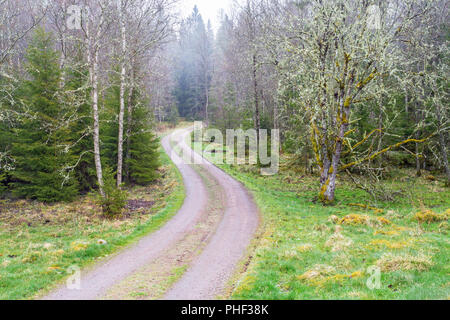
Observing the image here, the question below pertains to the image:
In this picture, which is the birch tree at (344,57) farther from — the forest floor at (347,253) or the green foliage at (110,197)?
the green foliage at (110,197)

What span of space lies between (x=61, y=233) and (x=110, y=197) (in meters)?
2.67

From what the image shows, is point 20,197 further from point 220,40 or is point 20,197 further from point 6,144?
point 220,40

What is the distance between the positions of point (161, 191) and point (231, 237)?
11.7 metres

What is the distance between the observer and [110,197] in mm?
15148

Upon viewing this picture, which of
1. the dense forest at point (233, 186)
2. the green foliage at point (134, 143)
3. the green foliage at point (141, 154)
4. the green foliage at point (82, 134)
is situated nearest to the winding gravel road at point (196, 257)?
the dense forest at point (233, 186)

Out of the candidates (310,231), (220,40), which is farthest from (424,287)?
(220,40)

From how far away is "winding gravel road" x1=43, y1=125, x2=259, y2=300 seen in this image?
7.59m

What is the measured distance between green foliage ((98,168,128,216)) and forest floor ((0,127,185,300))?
493 mm

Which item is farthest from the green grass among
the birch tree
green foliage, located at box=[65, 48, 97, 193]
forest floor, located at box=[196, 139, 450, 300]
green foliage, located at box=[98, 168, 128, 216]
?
the birch tree

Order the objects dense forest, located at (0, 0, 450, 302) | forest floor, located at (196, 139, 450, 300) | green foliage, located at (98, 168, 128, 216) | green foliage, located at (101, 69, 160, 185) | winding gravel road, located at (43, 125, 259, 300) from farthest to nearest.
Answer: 1. green foliage, located at (101, 69, 160, 185)
2. green foliage, located at (98, 168, 128, 216)
3. dense forest, located at (0, 0, 450, 302)
4. winding gravel road, located at (43, 125, 259, 300)
5. forest floor, located at (196, 139, 450, 300)

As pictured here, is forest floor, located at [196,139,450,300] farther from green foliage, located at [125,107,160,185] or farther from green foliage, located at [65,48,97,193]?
green foliage, located at [65,48,97,193]

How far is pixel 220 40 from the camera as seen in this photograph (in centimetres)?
7206

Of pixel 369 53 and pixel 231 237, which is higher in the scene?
pixel 369 53

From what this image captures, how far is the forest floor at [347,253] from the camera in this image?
6.60 metres
